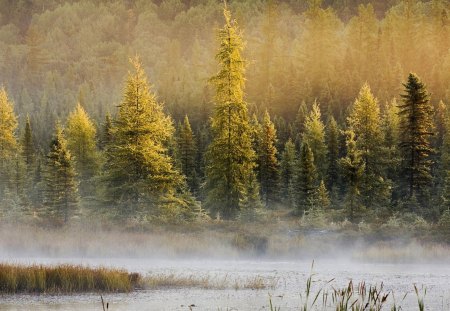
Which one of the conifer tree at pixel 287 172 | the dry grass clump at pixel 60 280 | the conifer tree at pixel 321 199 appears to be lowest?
the dry grass clump at pixel 60 280

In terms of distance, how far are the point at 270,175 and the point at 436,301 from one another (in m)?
42.7

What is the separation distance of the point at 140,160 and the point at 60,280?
21.5m

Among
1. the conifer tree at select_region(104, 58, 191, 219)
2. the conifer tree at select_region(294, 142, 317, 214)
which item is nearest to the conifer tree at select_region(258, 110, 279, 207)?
the conifer tree at select_region(294, 142, 317, 214)

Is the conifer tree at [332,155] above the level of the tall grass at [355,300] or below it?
above

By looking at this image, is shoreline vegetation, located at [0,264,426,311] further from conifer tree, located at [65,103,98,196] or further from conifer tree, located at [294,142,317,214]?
conifer tree, located at [65,103,98,196]

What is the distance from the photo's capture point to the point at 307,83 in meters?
108

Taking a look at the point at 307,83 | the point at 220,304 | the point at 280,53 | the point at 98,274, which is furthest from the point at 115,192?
the point at 280,53

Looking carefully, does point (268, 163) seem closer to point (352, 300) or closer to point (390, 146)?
point (390, 146)

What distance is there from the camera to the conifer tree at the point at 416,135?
4869cm

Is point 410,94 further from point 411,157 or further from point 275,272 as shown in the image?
point 275,272

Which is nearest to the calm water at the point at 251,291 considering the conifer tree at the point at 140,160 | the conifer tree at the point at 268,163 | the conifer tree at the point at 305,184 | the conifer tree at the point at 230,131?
the conifer tree at the point at 140,160

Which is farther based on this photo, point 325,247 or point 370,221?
point 370,221

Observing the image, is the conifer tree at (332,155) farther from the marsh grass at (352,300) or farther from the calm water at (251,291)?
the marsh grass at (352,300)

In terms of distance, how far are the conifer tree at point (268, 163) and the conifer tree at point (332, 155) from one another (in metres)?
6.15
